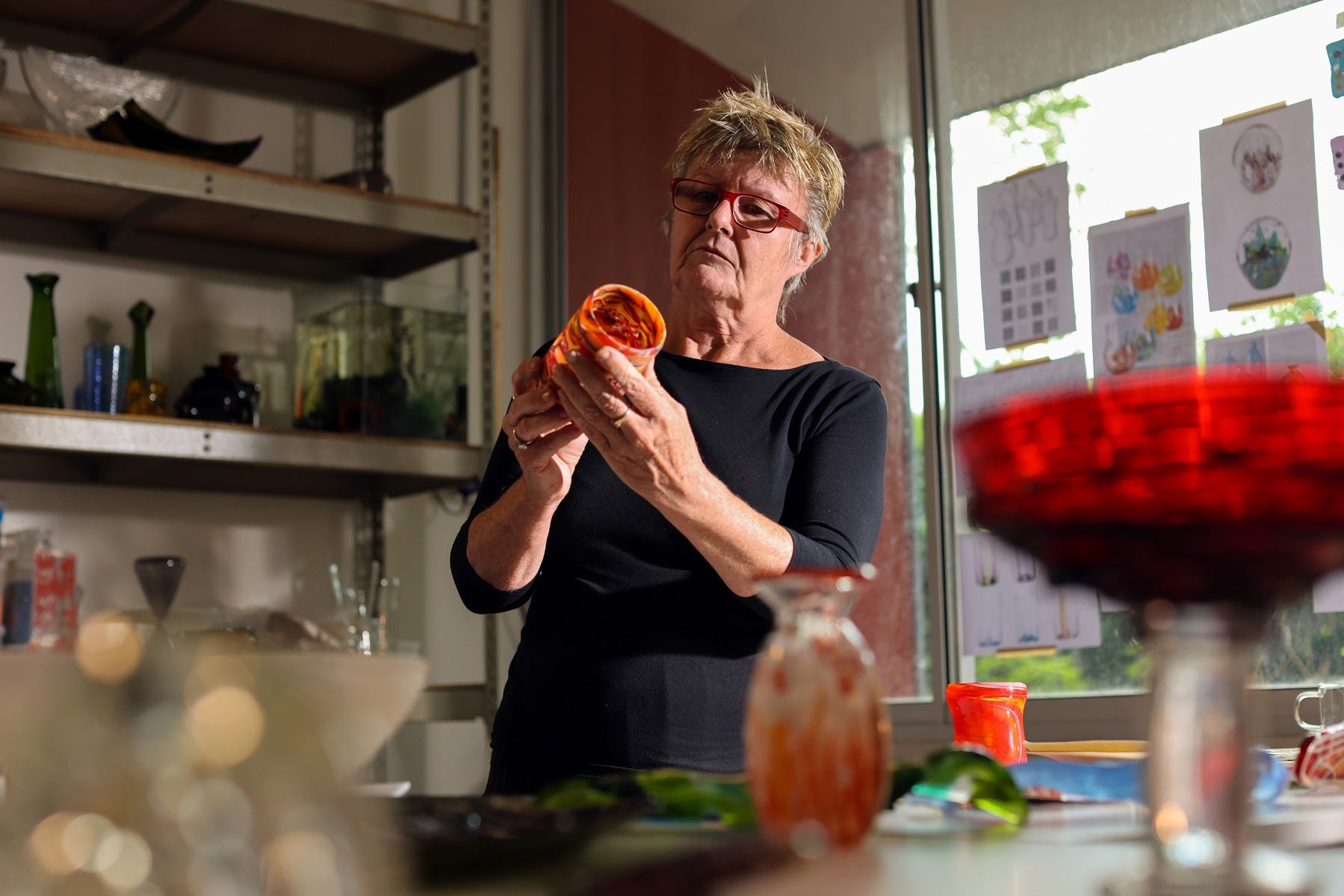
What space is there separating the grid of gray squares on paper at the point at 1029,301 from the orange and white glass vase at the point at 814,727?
2.02m

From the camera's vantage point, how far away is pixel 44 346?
8.73 ft

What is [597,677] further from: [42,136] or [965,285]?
[42,136]

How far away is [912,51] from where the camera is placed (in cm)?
275

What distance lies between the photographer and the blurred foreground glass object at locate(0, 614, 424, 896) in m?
0.38

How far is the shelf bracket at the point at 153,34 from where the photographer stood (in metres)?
2.84

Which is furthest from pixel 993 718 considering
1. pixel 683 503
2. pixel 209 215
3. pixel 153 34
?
pixel 153 34

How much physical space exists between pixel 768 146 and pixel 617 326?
66cm

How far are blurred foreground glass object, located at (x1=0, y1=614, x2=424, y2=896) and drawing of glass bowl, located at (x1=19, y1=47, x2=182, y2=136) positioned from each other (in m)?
2.53

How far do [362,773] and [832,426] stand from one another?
1.05 m

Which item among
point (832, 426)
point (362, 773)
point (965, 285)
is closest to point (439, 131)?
point (965, 285)

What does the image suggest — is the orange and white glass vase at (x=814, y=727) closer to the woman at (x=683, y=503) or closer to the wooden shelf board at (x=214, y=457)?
the woman at (x=683, y=503)

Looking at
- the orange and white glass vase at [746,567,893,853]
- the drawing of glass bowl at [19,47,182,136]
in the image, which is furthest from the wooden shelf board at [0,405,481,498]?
the orange and white glass vase at [746,567,893,853]

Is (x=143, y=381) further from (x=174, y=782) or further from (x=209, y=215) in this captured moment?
(x=174, y=782)

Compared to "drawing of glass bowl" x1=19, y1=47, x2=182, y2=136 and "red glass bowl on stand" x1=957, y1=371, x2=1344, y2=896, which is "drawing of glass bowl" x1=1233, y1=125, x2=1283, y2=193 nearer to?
"red glass bowl on stand" x1=957, y1=371, x2=1344, y2=896
